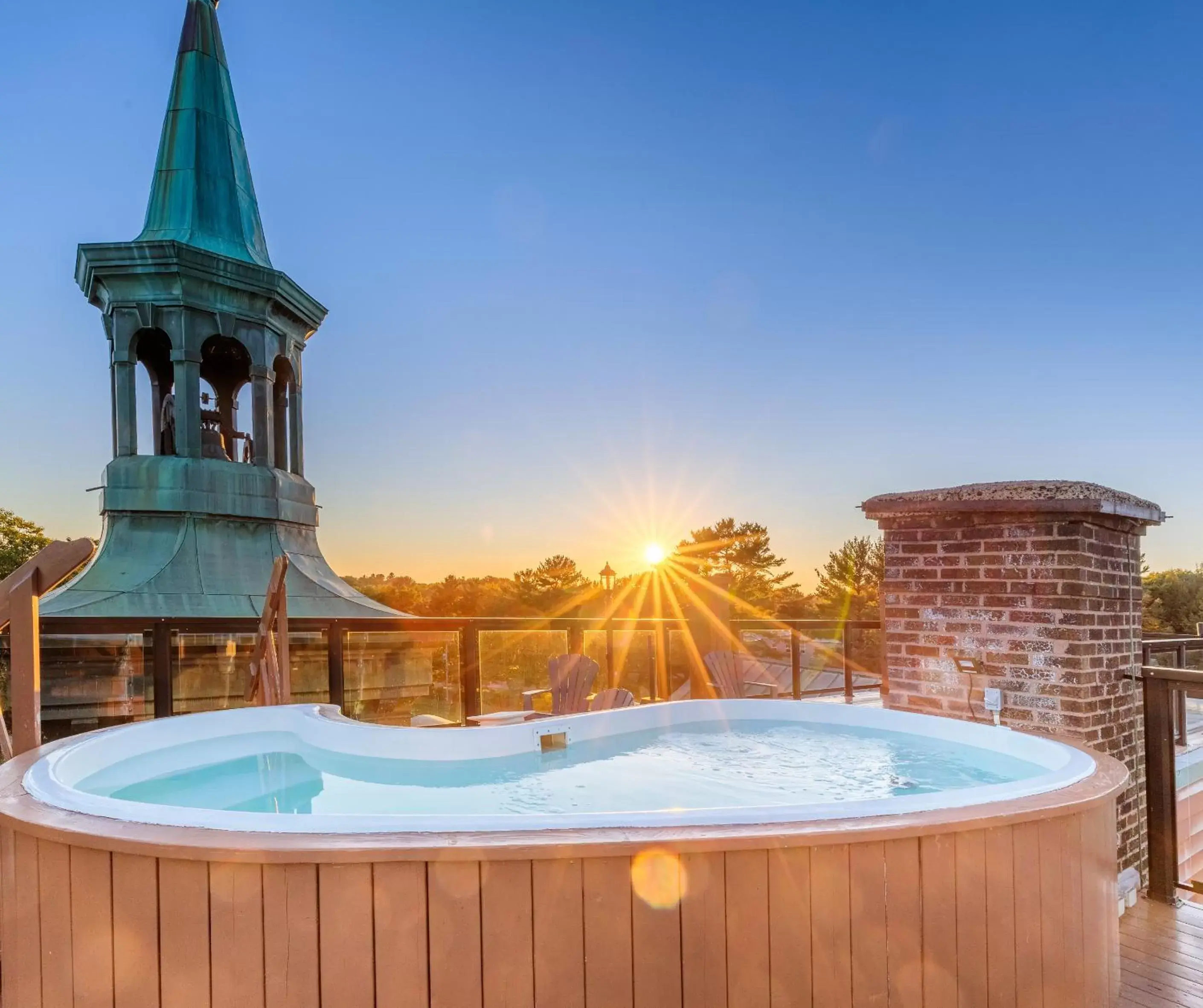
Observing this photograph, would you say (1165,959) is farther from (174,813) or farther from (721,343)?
(721,343)

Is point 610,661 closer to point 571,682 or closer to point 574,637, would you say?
point 574,637

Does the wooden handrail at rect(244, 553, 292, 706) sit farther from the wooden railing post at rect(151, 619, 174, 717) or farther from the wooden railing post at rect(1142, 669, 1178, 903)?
the wooden railing post at rect(1142, 669, 1178, 903)

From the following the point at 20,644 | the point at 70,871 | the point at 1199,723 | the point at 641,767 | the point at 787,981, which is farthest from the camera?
the point at 1199,723

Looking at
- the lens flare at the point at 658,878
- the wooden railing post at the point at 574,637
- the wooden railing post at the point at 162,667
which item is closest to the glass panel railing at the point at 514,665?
the wooden railing post at the point at 574,637

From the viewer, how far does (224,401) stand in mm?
11367

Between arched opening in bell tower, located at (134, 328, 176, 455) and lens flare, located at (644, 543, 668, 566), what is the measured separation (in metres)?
7.94

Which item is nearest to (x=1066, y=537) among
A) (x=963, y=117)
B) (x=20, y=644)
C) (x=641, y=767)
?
(x=641, y=767)

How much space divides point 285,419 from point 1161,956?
36.0ft

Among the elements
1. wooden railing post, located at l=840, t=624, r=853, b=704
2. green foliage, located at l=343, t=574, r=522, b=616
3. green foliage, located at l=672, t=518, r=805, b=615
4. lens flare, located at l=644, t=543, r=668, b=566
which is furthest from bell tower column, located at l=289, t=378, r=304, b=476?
green foliage, located at l=672, t=518, r=805, b=615

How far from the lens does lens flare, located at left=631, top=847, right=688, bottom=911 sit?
1465 millimetres

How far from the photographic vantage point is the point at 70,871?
162cm

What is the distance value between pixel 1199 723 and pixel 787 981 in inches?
241

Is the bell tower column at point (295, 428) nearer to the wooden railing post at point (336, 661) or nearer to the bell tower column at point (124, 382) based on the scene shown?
the bell tower column at point (124, 382)

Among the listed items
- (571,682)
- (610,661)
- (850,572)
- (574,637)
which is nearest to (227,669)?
(574,637)
